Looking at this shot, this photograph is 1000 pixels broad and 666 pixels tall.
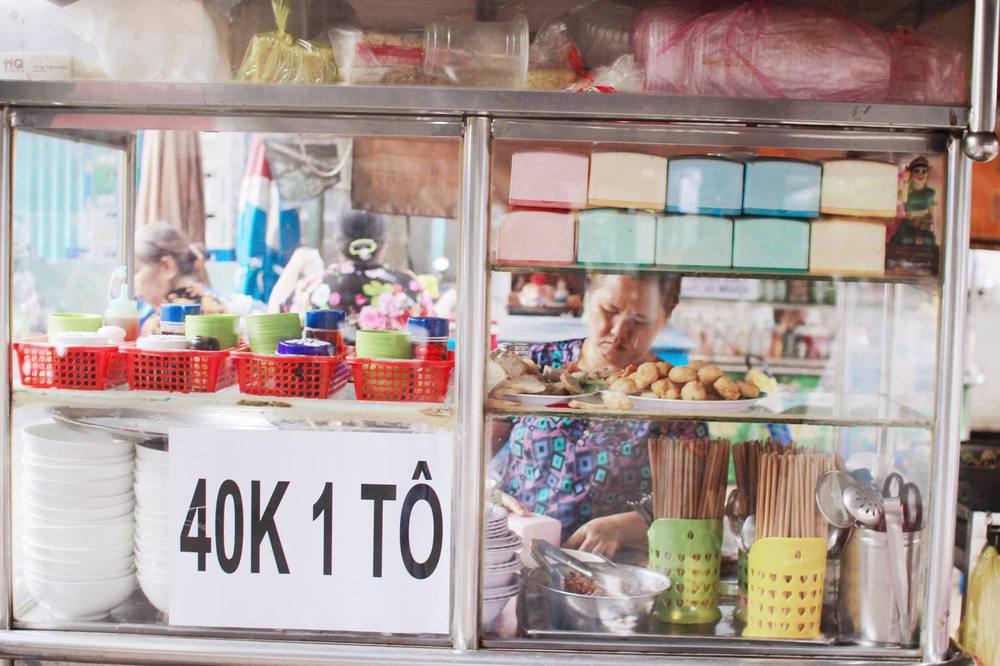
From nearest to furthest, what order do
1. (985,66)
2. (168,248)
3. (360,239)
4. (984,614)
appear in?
(985,66)
(984,614)
(168,248)
(360,239)

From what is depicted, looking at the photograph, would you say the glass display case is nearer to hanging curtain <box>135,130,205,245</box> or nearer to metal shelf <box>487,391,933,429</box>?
metal shelf <box>487,391,933,429</box>

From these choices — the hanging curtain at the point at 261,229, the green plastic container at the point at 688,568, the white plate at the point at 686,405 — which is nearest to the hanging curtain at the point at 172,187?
the hanging curtain at the point at 261,229

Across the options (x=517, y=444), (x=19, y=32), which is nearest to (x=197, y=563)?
(x=517, y=444)

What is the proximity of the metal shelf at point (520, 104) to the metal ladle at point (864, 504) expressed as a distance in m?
0.77

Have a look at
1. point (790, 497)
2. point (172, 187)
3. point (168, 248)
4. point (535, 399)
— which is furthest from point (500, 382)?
Answer: point (172, 187)

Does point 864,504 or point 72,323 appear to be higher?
point 72,323

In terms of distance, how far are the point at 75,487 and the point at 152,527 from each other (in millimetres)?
186

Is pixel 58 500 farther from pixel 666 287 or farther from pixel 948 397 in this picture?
pixel 948 397

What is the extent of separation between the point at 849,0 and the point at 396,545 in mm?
1544

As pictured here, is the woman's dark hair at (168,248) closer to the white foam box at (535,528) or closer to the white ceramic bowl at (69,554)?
the white ceramic bowl at (69,554)

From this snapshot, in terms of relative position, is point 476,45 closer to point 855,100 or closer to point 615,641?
point 855,100

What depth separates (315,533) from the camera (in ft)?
5.67

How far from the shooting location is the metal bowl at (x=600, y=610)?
1779 millimetres

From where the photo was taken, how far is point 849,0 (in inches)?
72.2
